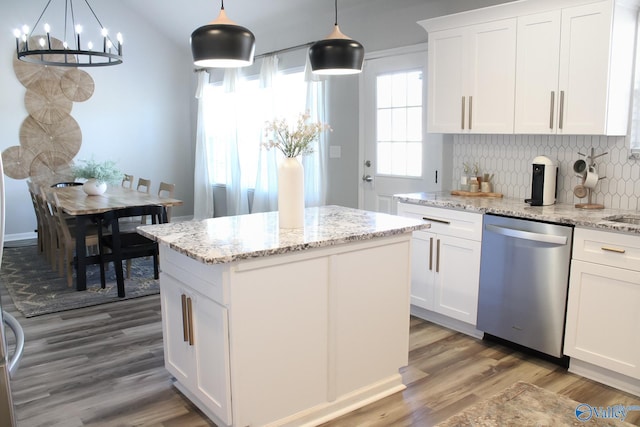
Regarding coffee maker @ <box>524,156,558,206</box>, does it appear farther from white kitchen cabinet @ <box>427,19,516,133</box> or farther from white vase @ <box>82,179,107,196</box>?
white vase @ <box>82,179,107,196</box>

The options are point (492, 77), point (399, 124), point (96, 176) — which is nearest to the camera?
point (492, 77)

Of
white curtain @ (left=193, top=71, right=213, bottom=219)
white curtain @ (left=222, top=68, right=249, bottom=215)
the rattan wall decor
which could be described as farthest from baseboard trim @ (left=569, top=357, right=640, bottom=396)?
the rattan wall decor

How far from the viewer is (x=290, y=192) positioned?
2738 mm

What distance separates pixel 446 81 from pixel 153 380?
2940 millimetres

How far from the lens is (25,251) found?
6.25 metres

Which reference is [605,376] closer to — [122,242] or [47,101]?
[122,242]

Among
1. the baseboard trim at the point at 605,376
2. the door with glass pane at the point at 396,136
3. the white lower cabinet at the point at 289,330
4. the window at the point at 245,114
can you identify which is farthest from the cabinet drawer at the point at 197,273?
the window at the point at 245,114

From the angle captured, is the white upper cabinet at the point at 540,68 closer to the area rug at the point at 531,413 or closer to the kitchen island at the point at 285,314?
the kitchen island at the point at 285,314

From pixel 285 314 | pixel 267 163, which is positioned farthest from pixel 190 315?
pixel 267 163

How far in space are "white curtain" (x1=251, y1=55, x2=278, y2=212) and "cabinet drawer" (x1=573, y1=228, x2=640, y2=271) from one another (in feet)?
12.7

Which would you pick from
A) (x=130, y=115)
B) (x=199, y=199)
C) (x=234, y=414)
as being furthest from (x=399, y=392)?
(x=130, y=115)

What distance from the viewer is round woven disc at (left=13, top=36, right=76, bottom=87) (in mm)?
6828

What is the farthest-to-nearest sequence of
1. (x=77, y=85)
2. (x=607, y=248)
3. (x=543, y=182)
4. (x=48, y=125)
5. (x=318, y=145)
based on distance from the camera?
(x=77, y=85) → (x=48, y=125) → (x=318, y=145) → (x=543, y=182) → (x=607, y=248)

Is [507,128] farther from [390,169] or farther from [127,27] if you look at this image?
[127,27]
